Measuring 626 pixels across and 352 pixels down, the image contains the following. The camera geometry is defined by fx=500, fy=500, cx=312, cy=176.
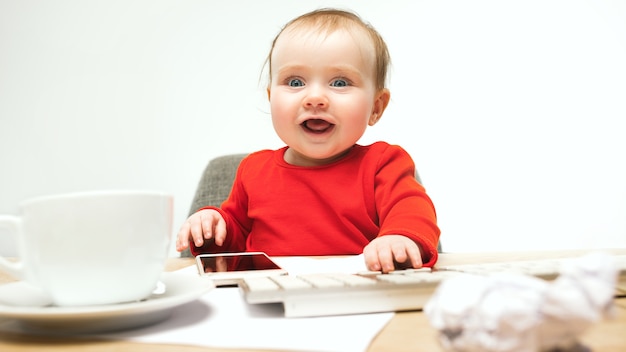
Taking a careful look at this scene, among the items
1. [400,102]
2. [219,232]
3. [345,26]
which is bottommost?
[219,232]

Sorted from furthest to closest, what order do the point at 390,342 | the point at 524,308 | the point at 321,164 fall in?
the point at 321,164 < the point at 390,342 < the point at 524,308

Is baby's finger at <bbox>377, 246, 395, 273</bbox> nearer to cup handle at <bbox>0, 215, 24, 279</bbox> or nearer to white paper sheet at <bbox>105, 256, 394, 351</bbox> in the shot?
white paper sheet at <bbox>105, 256, 394, 351</bbox>

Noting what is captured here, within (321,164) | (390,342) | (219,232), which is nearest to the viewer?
(390,342)

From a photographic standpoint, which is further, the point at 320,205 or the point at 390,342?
the point at 320,205

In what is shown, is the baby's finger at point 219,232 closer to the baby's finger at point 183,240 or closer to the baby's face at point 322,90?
the baby's finger at point 183,240

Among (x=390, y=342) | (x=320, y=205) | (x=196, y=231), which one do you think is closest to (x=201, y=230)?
(x=196, y=231)

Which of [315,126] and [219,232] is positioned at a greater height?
[315,126]

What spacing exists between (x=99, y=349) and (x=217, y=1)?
2037mm

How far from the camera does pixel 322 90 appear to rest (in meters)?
1.00

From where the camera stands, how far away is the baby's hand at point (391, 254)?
0.59 meters

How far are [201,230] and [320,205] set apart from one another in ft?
0.84

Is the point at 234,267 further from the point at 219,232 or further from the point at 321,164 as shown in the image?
the point at 321,164

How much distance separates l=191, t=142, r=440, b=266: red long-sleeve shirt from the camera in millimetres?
1008

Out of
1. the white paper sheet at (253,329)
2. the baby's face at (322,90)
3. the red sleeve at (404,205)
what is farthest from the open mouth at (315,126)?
the white paper sheet at (253,329)
